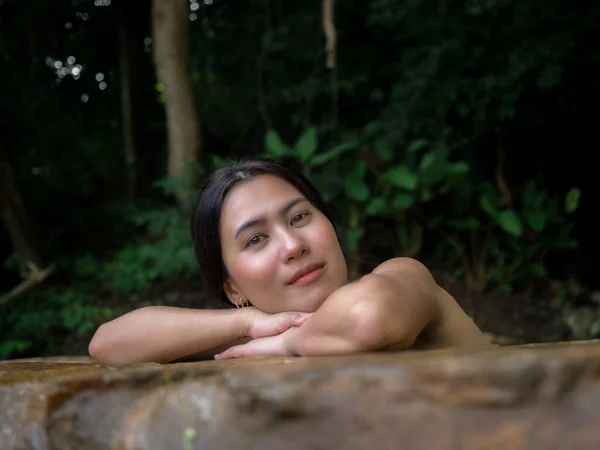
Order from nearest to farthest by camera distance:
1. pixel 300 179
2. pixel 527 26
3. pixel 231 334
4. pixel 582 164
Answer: pixel 231 334 < pixel 300 179 < pixel 527 26 < pixel 582 164

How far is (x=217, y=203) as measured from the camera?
1630 mm

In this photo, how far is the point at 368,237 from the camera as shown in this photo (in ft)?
18.8

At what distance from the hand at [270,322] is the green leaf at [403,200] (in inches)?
140

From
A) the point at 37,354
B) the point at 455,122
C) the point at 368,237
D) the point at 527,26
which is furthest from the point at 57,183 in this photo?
the point at 527,26

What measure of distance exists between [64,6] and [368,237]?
4152mm

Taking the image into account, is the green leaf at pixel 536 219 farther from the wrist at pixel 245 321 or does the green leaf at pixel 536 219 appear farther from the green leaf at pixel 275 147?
the wrist at pixel 245 321

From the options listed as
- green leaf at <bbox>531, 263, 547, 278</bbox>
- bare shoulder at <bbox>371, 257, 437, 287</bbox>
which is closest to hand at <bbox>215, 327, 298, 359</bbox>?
bare shoulder at <bbox>371, 257, 437, 287</bbox>

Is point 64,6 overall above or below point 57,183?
above

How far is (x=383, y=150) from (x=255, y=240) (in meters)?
3.62

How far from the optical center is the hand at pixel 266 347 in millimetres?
1313

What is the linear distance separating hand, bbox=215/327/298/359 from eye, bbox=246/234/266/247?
24cm

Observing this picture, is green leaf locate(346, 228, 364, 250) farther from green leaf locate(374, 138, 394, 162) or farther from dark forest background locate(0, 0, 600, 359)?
green leaf locate(374, 138, 394, 162)

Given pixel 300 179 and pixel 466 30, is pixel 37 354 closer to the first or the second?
pixel 300 179

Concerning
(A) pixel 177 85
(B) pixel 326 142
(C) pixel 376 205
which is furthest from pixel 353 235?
(A) pixel 177 85
